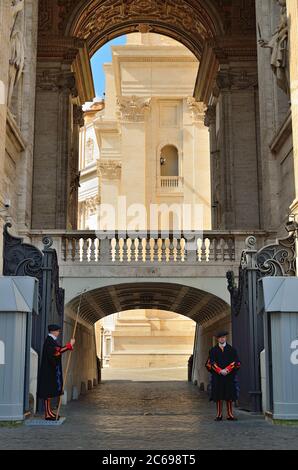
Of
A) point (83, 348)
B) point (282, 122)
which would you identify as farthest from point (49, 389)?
point (83, 348)

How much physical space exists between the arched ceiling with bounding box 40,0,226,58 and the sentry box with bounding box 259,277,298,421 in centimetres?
1810

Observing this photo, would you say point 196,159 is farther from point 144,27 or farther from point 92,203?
point 92,203

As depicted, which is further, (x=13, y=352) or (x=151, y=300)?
(x=151, y=300)

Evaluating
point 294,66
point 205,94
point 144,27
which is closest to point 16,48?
point 294,66

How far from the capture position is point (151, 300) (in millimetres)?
23547

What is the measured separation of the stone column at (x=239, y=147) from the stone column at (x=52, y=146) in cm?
549

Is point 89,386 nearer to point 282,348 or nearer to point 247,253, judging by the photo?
point 247,253

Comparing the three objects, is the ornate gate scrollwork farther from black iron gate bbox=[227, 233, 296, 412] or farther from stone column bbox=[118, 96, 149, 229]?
stone column bbox=[118, 96, 149, 229]

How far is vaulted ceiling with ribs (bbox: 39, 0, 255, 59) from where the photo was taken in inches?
1089

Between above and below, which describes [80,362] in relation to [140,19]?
below

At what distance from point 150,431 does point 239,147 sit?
54.0 ft

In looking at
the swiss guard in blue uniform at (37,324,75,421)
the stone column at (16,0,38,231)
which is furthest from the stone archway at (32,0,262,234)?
the swiss guard in blue uniform at (37,324,75,421)

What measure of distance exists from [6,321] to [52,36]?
18175mm
